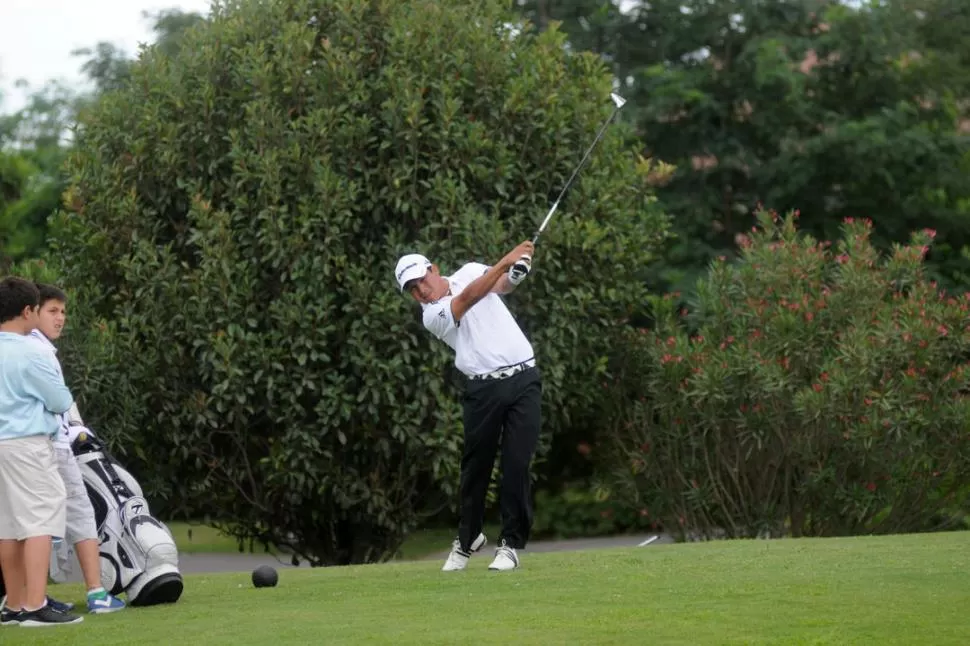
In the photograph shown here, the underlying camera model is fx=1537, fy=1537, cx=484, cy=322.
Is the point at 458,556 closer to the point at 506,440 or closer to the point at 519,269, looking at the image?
the point at 506,440

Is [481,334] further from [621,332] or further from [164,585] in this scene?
[621,332]

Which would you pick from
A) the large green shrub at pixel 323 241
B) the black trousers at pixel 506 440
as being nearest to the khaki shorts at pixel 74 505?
the black trousers at pixel 506 440

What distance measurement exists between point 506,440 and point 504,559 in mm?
744

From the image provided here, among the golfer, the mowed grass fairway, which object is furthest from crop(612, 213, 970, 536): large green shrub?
the golfer

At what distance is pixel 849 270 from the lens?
13516 millimetres

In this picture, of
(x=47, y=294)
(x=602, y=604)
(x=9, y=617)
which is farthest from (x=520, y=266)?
(x=9, y=617)

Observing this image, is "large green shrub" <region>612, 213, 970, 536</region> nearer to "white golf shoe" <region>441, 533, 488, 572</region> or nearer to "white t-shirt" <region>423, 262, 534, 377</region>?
"white golf shoe" <region>441, 533, 488, 572</region>

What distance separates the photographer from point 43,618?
7699mm

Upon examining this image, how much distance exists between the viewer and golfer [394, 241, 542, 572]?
9.05 meters

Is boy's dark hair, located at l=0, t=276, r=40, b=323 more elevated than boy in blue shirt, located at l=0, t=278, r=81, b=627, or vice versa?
boy's dark hair, located at l=0, t=276, r=40, b=323

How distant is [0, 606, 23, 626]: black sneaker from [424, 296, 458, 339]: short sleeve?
9.31ft

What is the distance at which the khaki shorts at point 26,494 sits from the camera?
7672 mm

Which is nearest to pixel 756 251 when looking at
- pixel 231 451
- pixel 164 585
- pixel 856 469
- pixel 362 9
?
pixel 856 469

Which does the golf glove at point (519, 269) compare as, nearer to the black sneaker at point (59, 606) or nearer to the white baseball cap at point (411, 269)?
the white baseball cap at point (411, 269)
